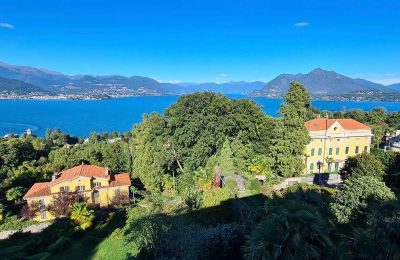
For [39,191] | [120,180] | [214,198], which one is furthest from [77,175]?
[214,198]

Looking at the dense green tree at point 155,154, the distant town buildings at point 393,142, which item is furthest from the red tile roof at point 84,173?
the distant town buildings at point 393,142

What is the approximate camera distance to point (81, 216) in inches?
933

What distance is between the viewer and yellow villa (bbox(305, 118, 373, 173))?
30.5 m

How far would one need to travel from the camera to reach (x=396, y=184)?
23.3 meters

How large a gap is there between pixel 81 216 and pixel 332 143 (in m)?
25.1

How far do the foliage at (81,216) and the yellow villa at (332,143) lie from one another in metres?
21.3

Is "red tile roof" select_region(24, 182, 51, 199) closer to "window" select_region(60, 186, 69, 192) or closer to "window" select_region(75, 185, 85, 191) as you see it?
"window" select_region(60, 186, 69, 192)

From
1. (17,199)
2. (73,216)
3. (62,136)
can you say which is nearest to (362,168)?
(73,216)

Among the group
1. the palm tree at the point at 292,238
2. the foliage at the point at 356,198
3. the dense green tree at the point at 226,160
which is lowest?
the dense green tree at the point at 226,160

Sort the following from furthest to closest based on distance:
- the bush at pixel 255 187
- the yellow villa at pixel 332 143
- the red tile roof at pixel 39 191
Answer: the yellow villa at pixel 332 143, the red tile roof at pixel 39 191, the bush at pixel 255 187

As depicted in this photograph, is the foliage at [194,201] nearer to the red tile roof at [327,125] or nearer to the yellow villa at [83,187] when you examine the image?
the yellow villa at [83,187]

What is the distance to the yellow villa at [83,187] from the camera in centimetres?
2612

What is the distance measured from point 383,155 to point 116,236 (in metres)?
23.4

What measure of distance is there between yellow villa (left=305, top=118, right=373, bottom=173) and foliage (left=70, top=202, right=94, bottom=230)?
69.8ft
